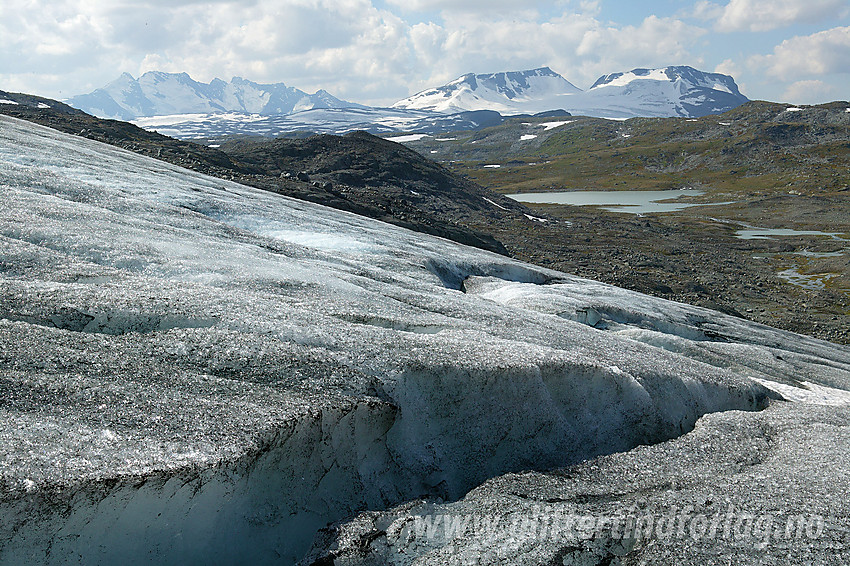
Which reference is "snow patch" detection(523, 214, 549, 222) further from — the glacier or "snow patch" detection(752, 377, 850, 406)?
the glacier

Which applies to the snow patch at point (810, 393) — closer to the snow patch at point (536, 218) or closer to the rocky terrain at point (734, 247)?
the rocky terrain at point (734, 247)

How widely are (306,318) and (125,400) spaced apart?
425cm

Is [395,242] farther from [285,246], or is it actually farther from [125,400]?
[125,400]

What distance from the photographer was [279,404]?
8305 millimetres

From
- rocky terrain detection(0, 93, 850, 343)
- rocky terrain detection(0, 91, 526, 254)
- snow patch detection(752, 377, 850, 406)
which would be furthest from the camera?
rocky terrain detection(0, 93, 850, 343)

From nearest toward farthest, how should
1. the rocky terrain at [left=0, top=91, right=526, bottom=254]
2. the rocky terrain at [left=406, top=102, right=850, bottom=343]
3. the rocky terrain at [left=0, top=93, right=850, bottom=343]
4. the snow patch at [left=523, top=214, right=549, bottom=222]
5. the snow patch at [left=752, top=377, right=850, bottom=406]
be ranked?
the snow patch at [left=752, top=377, right=850, bottom=406] < the rocky terrain at [left=0, top=91, right=526, bottom=254] < the rocky terrain at [left=0, top=93, right=850, bottom=343] < the rocky terrain at [left=406, top=102, right=850, bottom=343] < the snow patch at [left=523, top=214, right=549, bottom=222]

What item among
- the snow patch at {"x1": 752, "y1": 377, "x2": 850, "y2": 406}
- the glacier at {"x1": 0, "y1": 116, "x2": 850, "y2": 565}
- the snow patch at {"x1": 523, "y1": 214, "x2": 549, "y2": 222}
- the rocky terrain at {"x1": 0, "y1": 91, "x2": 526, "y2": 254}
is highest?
the rocky terrain at {"x1": 0, "y1": 91, "x2": 526, "y2": 254}

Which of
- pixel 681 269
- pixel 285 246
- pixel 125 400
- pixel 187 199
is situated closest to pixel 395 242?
pixel 285 246

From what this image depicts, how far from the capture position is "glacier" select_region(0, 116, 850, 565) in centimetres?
670

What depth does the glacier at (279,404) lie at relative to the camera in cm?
670

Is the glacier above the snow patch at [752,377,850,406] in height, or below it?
above

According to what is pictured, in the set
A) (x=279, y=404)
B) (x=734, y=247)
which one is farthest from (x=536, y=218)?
(x=279, y=404)

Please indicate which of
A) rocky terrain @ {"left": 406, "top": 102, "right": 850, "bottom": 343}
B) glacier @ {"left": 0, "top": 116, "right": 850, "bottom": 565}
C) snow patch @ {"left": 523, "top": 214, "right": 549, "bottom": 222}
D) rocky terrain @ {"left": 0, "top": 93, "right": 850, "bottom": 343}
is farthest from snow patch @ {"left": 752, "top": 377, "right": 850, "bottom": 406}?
snow patch @ {"left": 523, "top": 214, "right": 549, "bottom": 222}

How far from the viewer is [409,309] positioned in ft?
48.1
